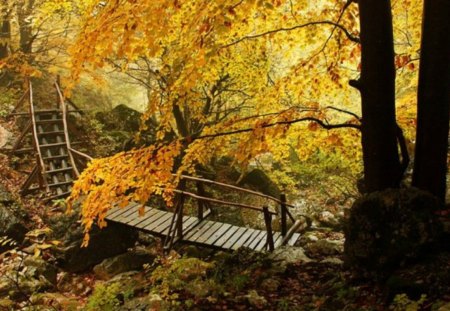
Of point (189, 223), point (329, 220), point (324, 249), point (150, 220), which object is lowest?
point (329, 220)

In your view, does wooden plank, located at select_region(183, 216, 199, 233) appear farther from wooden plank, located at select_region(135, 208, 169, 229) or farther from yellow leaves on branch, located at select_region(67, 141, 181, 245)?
yellow leaves on branch, located at select_region(67, 141, 181, 245)

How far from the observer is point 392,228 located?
14.0 ft

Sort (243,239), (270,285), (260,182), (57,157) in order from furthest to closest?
(260,182) → (57,157) → (243,239) → (270,285)

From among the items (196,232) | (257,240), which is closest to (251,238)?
(257,240)

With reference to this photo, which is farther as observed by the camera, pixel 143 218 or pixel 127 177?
pixel 143 218

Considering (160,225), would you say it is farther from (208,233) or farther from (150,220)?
(208,233)

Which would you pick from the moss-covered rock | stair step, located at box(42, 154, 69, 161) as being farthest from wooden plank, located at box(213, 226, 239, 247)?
stair step, located at box(42, 154, 69, 161)

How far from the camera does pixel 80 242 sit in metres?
8.48

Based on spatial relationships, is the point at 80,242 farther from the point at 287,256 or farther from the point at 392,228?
the point at 392,228

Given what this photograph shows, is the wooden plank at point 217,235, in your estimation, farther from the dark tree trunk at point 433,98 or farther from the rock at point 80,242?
the dark tree trunk at point 433,98

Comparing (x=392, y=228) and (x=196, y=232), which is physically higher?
(x=392, y=228)

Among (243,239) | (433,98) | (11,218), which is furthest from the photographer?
(11,218)

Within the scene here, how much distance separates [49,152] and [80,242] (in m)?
3.52

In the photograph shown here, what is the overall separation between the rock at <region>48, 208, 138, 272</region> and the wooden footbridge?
50 centimetres
